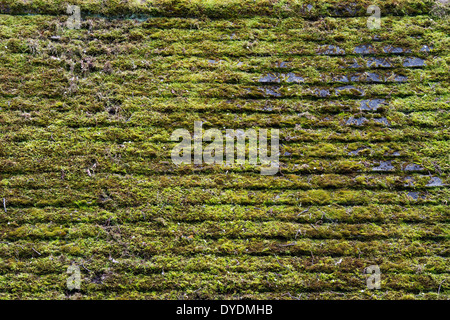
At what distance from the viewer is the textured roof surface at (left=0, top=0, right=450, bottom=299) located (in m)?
2.87

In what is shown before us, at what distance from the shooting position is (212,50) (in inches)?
156

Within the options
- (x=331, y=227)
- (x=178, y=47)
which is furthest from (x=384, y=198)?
(x=178, y=47)

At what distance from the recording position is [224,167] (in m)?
3.33

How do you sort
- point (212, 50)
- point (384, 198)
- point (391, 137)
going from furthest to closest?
1. point (212, 50)
2. point (391, 137)
3. point (384, 198)

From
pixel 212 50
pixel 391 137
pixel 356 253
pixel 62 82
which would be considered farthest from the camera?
pixel 212 50

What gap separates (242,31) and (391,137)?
2.04 metres

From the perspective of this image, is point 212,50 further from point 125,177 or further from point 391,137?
point 391,137

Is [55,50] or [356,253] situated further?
[55,50]

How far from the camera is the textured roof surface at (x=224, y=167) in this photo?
2869 millimetres

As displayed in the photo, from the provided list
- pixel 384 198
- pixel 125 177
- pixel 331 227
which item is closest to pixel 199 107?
pixel 125 177

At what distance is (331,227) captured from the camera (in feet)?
10.0

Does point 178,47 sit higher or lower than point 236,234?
higher

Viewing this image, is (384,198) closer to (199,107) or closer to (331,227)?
(331,227)

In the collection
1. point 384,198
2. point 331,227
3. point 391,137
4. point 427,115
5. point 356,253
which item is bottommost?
point 356,253
